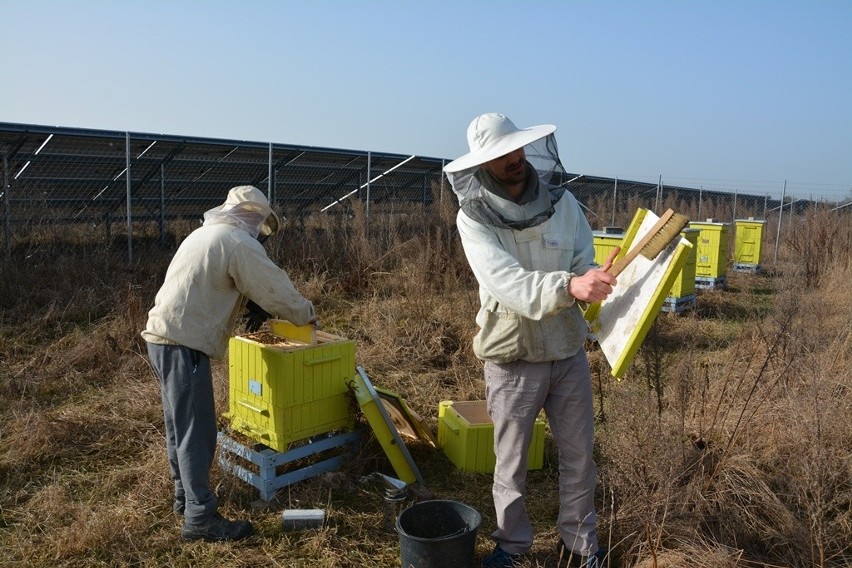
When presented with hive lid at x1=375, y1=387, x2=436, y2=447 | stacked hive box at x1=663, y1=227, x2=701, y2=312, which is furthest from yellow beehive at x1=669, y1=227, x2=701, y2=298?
hive lid at x1=375, y1=387, x2=436, y2=447

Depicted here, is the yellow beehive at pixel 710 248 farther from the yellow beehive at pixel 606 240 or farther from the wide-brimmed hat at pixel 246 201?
the wide-brimmed hat at pixel 246 201

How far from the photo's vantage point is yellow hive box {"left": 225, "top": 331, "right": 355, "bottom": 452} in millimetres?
3924

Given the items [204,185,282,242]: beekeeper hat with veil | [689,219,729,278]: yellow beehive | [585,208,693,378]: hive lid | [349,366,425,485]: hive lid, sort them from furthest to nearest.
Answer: [689,219,729,278]: yellow beehive → [349,366,425,485]: hive lid → [204,185,282,242]: beekeeper hat with veil → [585,208,693,378]: hive lid

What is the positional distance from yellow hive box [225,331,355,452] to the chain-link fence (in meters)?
5.24

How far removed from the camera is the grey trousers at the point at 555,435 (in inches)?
120

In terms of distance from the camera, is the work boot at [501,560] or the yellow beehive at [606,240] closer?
the work boot at [501,560]

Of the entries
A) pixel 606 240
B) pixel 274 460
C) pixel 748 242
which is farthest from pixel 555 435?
pixel 748 242

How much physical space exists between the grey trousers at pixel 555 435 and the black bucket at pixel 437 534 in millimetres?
168

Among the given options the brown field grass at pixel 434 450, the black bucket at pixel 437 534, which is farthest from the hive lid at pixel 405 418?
the black bucket at pixel 437 534

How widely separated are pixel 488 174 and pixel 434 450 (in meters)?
2.37

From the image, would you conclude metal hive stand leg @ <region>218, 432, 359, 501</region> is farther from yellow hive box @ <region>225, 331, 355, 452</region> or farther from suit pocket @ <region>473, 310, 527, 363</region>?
suit pocket @ <region>473, 310, 527, 363</region>

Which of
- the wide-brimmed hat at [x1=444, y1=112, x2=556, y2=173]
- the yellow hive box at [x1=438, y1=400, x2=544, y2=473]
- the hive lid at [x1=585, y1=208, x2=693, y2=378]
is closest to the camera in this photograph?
the hive lid at [x1=585, y1=208, x2=693, y2=378]

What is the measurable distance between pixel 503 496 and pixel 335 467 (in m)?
1.48

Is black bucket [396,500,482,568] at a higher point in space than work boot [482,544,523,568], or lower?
higher
